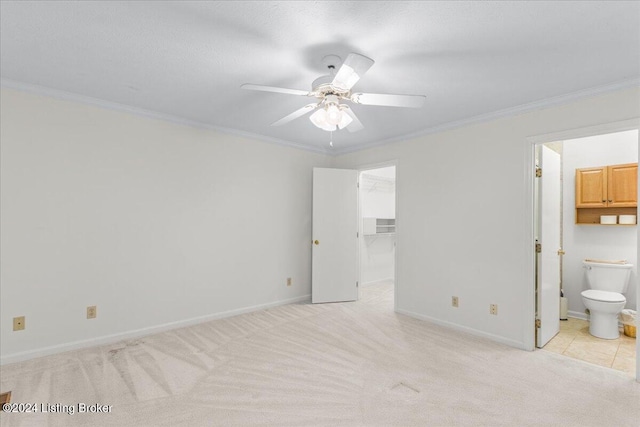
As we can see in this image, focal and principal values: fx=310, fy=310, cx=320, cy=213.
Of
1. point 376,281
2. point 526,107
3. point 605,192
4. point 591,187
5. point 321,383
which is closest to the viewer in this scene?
point 321,383

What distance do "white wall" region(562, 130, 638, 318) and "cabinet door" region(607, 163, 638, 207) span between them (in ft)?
0.43

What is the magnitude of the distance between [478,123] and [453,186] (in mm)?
722

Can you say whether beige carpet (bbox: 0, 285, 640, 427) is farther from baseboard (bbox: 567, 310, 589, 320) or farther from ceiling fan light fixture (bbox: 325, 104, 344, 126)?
ceiling fan light fixture (bbox: 325, 104, 344, 126)

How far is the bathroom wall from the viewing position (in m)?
5.88

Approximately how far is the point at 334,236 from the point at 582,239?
3262 mm

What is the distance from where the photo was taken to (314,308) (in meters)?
4.31

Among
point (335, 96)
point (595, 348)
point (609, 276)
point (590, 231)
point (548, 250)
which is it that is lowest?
point (595, 348)

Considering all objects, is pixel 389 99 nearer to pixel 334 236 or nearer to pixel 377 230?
pixel 334 236

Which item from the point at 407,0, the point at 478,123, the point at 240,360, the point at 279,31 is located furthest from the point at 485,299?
the point at 279,31

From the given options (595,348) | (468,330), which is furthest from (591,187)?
(468,330)

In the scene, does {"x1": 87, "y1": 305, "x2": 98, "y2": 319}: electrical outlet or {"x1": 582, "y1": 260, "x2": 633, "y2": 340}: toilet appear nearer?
{"x1": 87, "y1": 305, "x2": 98, "y2": 319}: electrical outlet

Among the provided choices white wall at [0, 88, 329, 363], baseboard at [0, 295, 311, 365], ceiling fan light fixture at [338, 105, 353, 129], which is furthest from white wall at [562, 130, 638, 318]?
baseboard at [0, 295, 311, 365]

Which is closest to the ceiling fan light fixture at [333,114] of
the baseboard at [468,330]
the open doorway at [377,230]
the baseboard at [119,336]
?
the baseboard at [468,330]

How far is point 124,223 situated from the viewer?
3.18 m
